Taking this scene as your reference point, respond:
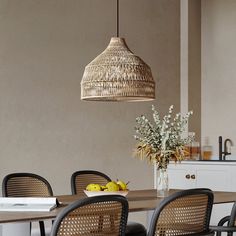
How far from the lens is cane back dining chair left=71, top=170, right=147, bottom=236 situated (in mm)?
4559

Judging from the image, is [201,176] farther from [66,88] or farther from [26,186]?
[26,186]

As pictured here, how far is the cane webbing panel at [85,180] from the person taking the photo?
15.9ft

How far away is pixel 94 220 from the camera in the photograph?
2.87 meters

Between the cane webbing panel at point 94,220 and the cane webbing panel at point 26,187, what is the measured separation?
5.33ft

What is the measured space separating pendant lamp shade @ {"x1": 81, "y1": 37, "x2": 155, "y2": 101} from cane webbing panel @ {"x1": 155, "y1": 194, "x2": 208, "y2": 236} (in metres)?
1.10

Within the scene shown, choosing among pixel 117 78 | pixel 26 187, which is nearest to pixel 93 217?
pixel 117 78

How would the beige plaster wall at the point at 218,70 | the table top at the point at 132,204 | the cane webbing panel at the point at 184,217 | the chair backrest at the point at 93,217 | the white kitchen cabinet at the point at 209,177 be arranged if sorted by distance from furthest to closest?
the beige plaster wall at the point at 218,70 → the white kitchen cabinet at the point at 209,177 → the cane webbing panel at the point at 184,217 → the table top at the point at 132,204 → the chair backrest at the point at 93,217

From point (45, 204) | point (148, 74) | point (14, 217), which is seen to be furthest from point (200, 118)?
point (14, 217)

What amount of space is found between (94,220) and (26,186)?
5.70 ft

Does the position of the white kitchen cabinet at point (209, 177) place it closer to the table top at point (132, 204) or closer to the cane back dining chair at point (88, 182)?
the cane back dining chair at point (88, 182)

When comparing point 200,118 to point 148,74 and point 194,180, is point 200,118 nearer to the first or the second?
point 194,180

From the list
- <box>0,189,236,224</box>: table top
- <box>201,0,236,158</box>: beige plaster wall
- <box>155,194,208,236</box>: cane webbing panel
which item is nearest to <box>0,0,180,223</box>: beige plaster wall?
<box>201,0,236,158</box>: beige plaster wall

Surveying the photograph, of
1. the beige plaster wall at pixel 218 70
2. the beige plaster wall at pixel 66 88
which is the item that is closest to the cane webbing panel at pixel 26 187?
the beige plaster wall at pixel 66 88

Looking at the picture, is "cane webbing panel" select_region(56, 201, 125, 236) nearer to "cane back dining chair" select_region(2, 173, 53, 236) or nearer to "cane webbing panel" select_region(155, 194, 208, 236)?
"cane webbing panel" select_region(155, 194, 208, 236)
